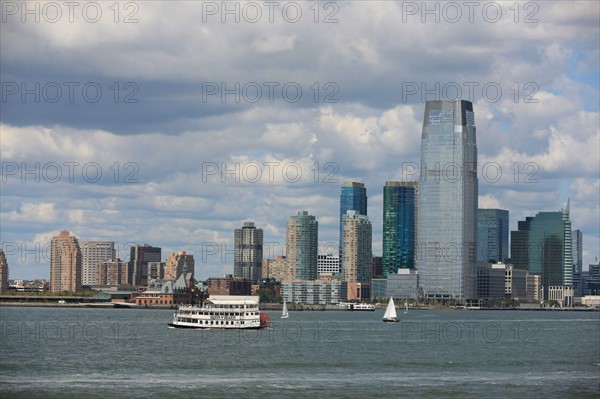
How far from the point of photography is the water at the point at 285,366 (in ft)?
315

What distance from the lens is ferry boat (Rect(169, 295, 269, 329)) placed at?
189875 mm

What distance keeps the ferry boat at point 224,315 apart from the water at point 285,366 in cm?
1030

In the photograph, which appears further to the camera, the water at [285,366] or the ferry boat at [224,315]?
the ferry boat at [224,315]

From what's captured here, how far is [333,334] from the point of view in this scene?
637 feet

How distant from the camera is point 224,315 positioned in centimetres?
19050

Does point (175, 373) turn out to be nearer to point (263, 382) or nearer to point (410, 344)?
point (263, 382)

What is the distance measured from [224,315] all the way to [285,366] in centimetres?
7122

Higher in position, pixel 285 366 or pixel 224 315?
pixel 224 315

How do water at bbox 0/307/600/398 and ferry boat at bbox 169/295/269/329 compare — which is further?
ferry boat at bbox 169/295/269/329

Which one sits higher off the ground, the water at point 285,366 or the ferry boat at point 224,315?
the ferry boat at point 224,315

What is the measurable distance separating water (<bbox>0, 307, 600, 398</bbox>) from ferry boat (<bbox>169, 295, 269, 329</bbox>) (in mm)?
10304

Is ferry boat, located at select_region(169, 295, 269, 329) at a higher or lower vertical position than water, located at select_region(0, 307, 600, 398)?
higher

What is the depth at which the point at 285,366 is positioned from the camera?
12019 centimetres

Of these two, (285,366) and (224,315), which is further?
(224,315)
